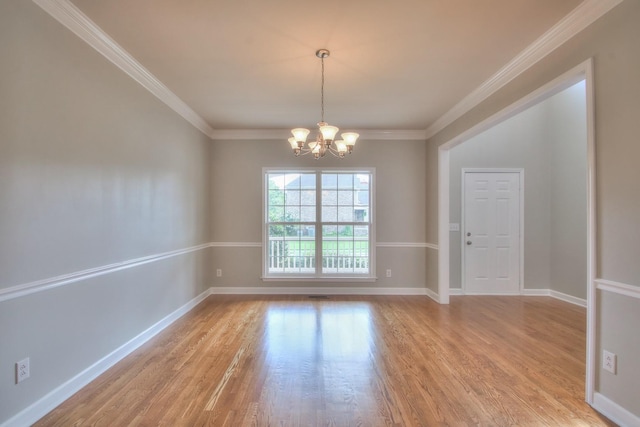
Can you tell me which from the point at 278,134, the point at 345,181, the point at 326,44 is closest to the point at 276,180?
the point at 278,134

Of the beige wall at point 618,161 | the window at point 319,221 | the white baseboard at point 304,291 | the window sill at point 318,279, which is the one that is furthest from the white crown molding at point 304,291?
the beige wall at point 618,161

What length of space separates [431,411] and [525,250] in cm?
394

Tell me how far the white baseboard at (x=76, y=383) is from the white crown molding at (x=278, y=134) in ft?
9.41

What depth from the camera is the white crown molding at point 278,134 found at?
4.82m

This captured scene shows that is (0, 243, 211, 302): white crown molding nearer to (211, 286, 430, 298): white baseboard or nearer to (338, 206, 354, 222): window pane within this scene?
(211, 286, 430, 298): white baseboard

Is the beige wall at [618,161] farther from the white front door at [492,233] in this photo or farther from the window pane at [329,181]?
the window pane at [329,181]

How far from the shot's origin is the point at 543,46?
2330mm

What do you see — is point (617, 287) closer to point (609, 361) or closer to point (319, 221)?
point (609, 361)

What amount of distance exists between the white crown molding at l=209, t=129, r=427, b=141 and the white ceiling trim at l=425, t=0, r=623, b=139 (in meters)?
1.26

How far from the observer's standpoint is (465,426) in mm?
1798

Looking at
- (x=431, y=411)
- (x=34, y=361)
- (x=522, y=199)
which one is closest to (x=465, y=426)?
(x=431, y=411)

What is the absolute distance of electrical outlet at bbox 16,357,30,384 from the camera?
5.62 feet

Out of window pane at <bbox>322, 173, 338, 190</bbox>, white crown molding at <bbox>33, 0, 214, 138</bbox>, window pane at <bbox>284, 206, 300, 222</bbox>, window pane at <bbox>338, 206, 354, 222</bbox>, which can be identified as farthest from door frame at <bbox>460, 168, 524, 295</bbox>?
white crown molding at <bbox>33, 0, 214, 138</bbox>

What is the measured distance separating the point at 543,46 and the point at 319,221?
3.44 metres
